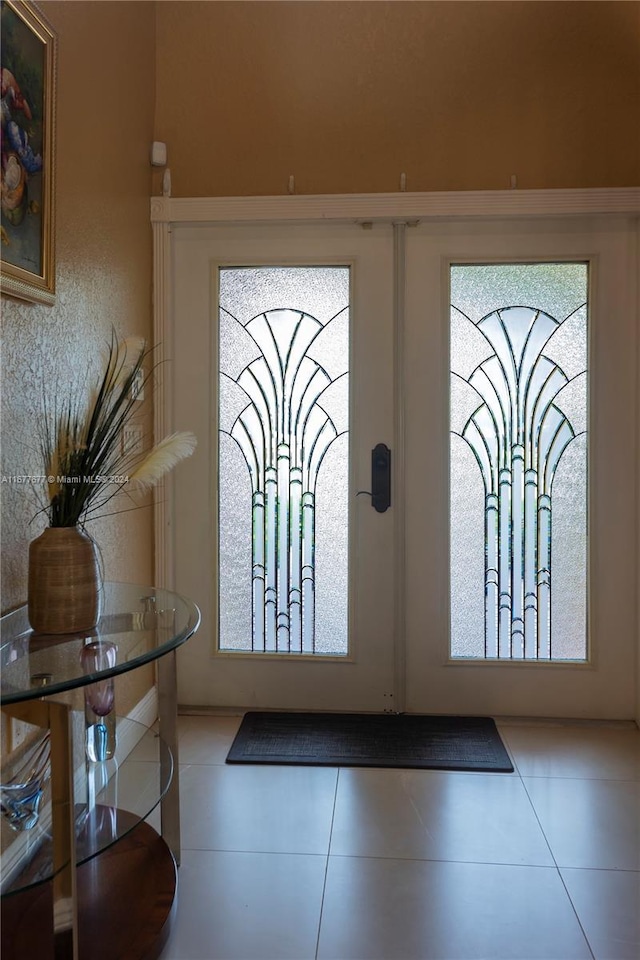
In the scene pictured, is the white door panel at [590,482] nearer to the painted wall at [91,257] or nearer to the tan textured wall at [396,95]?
the tan textured wall at [396,95]

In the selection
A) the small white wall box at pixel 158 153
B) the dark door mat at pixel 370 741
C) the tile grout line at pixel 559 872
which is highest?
the small white wall box at pixel 158 153

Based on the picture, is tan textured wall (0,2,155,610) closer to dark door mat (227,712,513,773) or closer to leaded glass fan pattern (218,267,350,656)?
leaded glass fan pattern (218,267,350,656)

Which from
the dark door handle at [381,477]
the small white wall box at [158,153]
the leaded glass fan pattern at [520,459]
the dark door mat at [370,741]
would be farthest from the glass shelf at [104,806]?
the small white wall box at [158,153]

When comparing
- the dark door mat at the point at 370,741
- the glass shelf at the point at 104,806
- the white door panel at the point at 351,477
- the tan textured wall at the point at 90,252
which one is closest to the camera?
the glass shelf at the point at 104,806

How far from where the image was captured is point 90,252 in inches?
89.8

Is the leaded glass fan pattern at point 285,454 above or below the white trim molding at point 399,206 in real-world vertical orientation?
below

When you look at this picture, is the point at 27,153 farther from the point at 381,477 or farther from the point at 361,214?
the point at 381,477

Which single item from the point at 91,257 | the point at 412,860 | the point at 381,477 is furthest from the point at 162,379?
the point at 412,860

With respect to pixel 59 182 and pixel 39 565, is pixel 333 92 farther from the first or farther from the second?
pixel 39 565

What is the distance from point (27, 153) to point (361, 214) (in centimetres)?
139

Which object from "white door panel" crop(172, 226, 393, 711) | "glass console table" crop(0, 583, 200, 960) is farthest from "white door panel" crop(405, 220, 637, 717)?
"glass console table" crop(0, 583, 200, 960)

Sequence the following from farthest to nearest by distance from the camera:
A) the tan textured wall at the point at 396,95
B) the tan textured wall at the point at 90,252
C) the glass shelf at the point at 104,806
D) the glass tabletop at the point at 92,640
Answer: the tan textured wall at the point at 396,95, the tan textured wall at the point at 90,252, the glass shelf at the point at 104,806, the glass tabletop at the point at 92,640

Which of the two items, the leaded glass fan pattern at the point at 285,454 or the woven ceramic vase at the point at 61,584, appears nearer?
the woven ceramic vase at the point at 61,584

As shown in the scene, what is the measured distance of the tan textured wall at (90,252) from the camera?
1811mm
